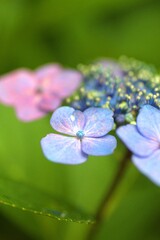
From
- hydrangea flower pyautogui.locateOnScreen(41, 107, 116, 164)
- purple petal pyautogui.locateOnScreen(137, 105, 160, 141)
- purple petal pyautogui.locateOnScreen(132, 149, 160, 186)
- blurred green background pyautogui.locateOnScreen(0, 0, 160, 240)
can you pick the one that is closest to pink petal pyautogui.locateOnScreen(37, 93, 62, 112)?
blurred green background pyautogui.locateOnScreen(0, 0, 160, 240)

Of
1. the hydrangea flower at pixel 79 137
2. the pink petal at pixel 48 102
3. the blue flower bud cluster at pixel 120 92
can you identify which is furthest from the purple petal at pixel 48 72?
the hydrangea flower at pixel 79 137

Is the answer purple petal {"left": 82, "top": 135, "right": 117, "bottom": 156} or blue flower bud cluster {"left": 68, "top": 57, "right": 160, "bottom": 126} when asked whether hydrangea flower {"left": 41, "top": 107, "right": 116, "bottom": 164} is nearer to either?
purple petal {"left": 82, "top": 135, "right": 117, "bottom": 156}

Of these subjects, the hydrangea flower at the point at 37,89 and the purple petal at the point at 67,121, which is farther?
the hydrangea flower at the point at 37,89

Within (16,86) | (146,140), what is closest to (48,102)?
(16,86)

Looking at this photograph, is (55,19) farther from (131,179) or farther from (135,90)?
(135,90)

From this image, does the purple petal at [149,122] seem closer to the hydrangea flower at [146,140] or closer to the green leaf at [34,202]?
the hydrangea flower at [146,140]

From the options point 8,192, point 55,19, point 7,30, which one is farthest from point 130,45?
point 8,192
